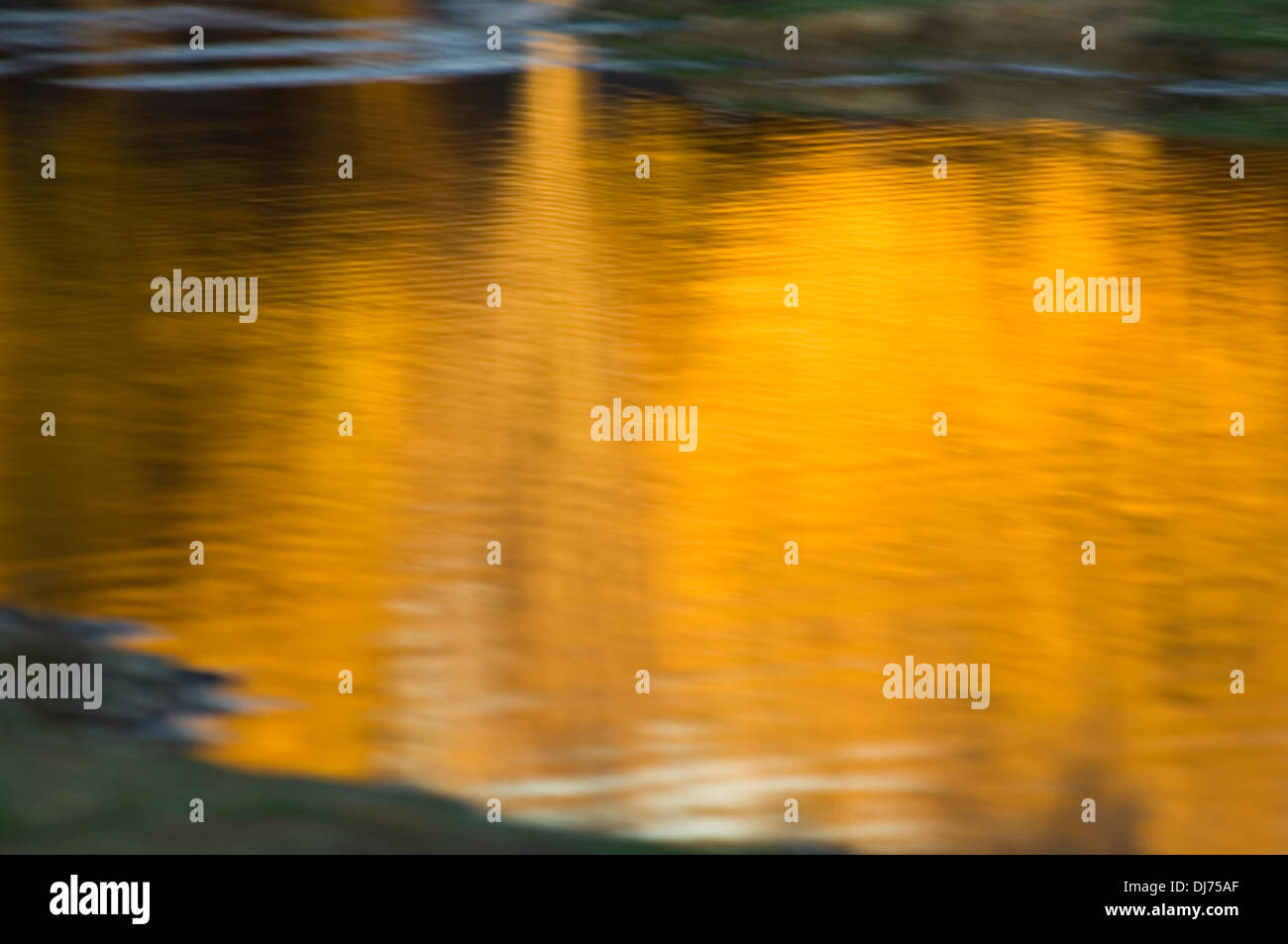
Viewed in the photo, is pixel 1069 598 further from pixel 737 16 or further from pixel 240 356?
pixel 737 16

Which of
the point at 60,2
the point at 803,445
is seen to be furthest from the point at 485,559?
the point at 60,2

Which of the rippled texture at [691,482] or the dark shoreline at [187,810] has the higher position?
the rippled texture at [691,482]

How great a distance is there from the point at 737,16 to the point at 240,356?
10390 mm

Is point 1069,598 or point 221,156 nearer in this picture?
point 1069,598

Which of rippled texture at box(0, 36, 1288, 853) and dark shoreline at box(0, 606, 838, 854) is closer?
dark shoreline at box(0, 606, 838, 854)

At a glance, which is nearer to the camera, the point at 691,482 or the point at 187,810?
the point at 187,810

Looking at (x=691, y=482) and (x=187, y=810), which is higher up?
(x=691, y=482)

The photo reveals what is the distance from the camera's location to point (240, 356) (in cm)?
848

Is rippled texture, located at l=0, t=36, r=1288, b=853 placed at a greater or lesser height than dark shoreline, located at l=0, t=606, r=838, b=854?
greater

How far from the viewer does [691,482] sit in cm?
716

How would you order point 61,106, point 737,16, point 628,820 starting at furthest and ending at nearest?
point 737,16 < point 61,106 < point 628,820

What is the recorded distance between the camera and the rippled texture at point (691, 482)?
5.13m

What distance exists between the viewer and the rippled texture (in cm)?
513

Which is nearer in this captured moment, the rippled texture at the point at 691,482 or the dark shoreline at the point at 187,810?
the dark shoreline at the point at 187,810
